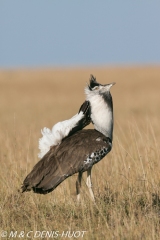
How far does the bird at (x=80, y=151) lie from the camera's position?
5191 millimetres

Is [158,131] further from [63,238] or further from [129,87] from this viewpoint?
[129,87]

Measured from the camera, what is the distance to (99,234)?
4.36 m

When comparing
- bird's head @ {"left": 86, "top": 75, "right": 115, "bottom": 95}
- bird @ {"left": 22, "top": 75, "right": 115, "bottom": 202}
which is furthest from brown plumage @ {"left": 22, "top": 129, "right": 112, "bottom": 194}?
bird's head @ {"left": 86, "top": 75, "right": 115, "bottom": 95}

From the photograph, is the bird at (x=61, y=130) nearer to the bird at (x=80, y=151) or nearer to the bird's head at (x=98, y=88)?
the bird at (x=80, y=151)

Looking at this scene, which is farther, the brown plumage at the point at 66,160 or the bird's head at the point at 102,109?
the bird's head at the point at 102,109

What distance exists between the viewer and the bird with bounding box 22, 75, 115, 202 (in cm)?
519

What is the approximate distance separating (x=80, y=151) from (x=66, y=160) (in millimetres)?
165

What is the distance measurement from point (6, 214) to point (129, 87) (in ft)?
95.4

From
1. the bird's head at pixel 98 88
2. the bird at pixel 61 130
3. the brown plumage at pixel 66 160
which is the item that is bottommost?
the brown plumage at pixel 66 160

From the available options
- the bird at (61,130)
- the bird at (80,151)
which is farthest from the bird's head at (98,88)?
the bird at (61,130)

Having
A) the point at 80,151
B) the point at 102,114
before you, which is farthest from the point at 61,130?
the point at 102,114

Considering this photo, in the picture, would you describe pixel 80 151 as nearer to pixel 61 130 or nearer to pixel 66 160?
pixel 66 160

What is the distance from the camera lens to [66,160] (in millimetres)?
5375

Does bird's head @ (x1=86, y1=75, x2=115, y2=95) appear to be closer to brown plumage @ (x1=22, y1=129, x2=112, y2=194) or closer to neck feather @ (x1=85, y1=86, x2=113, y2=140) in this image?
neck feather @ (x1=85, y1=86, x2=113, y2=140)
